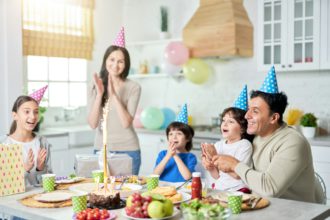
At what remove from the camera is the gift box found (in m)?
2.24

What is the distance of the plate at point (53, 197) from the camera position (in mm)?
2064

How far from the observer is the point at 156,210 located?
1720 millimetres

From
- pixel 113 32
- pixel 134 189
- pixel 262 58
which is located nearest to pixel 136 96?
pixel 134 189

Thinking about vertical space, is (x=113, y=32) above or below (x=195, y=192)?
above

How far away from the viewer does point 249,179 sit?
2201mm

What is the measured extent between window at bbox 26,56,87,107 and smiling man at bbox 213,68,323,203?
3218 mm

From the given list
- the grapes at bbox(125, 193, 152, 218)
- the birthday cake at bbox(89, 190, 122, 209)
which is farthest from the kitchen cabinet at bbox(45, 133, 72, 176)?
the grapes at bbox(125, 193, 152, 218)

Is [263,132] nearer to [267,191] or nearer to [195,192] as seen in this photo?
[267,191]

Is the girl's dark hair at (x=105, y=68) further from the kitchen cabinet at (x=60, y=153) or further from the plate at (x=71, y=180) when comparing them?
the kitchen cabinet at (x=60, y=153)

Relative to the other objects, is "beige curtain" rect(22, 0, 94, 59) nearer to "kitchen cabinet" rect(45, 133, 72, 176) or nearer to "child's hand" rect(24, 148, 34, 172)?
"kitchen cabinet" rect(45, 133, 72, 176)

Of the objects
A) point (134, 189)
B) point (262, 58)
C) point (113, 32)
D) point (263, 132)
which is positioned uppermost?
point (113, 32)

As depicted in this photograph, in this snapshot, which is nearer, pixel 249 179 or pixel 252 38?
pixel 249 179

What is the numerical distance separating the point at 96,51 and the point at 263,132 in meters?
3.77

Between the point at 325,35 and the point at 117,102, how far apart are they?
212 cm
